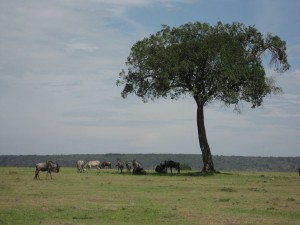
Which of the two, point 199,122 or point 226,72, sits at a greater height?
point 226,72

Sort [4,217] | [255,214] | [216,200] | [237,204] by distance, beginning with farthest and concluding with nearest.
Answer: [216,200], [237,204], [255,214], [4,217]

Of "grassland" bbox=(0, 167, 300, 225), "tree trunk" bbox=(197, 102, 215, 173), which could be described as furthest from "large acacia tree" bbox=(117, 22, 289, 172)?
"grassland" bbox=(0, 167, 300, 225)

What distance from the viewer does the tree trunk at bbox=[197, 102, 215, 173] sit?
5381cm

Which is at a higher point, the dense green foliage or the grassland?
the dense green foliage

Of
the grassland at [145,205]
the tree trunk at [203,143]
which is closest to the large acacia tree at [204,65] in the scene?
the tree trunk at [203,143]

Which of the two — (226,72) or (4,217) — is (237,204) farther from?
(226,72)

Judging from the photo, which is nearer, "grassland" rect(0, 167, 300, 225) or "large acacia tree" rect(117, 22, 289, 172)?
"grassland" rect(0, 167, 300, 225)

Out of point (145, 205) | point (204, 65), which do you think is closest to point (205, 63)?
point (204, 65)

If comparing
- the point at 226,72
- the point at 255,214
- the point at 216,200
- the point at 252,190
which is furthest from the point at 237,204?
the point at 226,72

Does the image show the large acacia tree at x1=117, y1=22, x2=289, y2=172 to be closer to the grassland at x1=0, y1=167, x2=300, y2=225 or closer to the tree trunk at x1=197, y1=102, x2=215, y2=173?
the tree trunk at x1=197, y1=102, x2=215, y2=173

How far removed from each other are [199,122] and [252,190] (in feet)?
70.2

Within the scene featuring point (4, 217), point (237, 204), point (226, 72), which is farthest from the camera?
point (226, 72)

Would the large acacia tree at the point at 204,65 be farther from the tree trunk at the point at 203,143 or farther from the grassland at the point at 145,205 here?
the grassland at the point at 145,205

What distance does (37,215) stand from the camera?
20.1 meters
